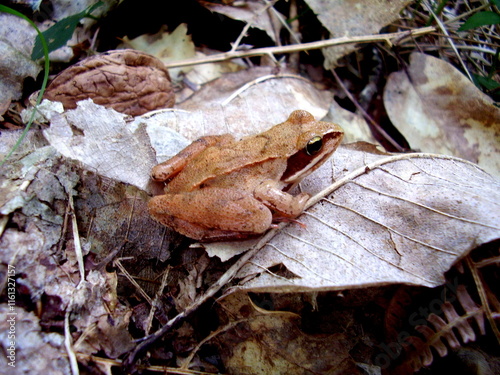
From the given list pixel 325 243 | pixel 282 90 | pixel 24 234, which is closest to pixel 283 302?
pixel 325 243

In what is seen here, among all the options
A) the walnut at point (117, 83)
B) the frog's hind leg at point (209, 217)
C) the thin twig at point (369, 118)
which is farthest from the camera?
the thin twig at point (369, 118)

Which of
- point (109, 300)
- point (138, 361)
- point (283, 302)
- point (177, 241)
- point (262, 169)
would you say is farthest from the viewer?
point (262, 169)

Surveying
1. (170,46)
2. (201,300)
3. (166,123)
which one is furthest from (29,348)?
(170,46)

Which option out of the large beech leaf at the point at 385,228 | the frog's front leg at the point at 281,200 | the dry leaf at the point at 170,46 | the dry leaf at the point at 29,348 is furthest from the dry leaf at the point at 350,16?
the dry leaf at the point at 29,348

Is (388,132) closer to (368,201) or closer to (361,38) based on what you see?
(361,38)

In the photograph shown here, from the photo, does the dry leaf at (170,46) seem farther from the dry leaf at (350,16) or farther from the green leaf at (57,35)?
the dry leaf at (350,16)
